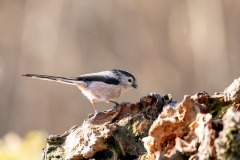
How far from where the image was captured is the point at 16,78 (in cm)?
920

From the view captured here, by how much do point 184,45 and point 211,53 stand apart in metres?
0.32

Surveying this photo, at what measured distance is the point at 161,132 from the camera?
6.50 feet

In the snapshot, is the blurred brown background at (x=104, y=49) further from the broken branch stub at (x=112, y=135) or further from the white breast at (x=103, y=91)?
the broken branch stub at (x=112, y=135)

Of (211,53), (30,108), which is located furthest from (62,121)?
(211,53)

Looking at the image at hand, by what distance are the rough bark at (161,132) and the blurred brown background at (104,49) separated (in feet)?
19.1

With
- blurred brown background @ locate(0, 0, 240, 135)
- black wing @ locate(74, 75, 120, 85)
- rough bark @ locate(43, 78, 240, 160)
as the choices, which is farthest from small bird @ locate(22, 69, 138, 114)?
blurred brown background @ locate(0, 0, 240, 135)

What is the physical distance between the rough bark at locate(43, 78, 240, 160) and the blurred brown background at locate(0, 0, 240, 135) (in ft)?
19.1

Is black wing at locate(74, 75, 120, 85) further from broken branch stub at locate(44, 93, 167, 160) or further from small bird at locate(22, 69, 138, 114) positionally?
broken branch stub at locate(44, 93, 167, 160)

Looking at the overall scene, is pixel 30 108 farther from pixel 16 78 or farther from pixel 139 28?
pixel 139 28

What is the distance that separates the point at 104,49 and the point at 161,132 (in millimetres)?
6924

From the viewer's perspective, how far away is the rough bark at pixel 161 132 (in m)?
1.80

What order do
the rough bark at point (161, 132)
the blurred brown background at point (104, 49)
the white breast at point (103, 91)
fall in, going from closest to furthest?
the rough bark at point (161, 132)
the white breast at point (103, 91)
the blurred brown background at point (104, 49)

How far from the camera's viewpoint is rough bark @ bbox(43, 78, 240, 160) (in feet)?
5.92

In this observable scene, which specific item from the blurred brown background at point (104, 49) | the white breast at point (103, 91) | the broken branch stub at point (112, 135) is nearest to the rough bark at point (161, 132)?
the broken branch stub at point (112, 135)
